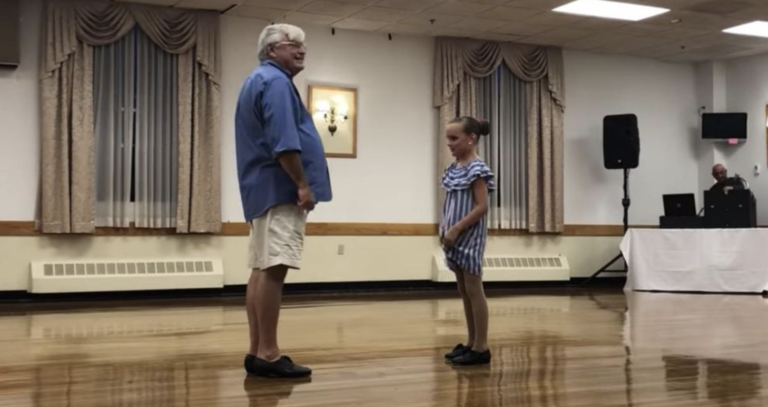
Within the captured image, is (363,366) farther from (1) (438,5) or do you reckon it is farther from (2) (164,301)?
(1) (438,5)

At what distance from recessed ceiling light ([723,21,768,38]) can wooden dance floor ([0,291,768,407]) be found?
371 cm

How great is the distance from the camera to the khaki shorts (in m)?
2.75

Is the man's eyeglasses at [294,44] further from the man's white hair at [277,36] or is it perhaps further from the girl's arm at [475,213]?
the girl's arm at [475,213]

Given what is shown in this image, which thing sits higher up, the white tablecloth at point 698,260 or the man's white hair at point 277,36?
the man's white hair at point 277,36

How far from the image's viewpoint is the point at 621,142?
9.27 meters

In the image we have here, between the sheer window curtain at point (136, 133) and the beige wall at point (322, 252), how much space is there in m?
0.27

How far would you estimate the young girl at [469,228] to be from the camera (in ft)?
10.6

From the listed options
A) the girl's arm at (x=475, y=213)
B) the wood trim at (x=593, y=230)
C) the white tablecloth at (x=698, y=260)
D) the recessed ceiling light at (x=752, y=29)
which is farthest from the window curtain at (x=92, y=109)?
the recessed ceiling light at (x=752, y=29)

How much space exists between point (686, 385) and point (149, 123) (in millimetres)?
5975

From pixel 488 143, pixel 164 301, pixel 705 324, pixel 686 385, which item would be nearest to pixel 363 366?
pixel 686 385

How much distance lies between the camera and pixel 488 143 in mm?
9078

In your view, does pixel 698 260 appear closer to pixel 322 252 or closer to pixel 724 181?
pixel 724 181

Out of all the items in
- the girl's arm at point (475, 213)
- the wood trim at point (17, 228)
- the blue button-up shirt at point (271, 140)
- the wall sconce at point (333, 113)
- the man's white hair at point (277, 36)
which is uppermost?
the wall sconce at point (333, 113)

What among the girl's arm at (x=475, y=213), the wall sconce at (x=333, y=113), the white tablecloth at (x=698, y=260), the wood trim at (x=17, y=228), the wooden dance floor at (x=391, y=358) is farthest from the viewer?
the wall sconce at (x=333, y=113)
